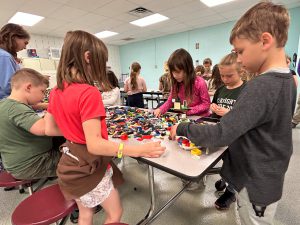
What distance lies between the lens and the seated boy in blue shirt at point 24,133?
3.86 ft

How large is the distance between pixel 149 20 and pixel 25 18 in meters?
3.23

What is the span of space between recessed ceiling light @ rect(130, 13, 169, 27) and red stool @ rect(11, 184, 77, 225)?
4.94 meters

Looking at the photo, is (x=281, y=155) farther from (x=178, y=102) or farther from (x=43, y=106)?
(x=43, y=106)

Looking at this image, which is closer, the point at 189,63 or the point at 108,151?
the point at 108,151

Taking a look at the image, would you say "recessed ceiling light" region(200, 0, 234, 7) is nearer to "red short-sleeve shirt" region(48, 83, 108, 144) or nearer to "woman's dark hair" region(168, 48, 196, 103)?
"woman's dark hair" region(168, 48, 196, 103)

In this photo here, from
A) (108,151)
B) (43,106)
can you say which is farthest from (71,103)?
(43,106)

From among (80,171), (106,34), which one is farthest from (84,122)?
(106,34)

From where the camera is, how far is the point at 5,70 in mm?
1656

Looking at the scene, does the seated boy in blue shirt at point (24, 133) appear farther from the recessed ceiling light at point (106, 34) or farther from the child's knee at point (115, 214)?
the recessed ceiling light at point (106, 34)

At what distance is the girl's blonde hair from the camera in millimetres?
806

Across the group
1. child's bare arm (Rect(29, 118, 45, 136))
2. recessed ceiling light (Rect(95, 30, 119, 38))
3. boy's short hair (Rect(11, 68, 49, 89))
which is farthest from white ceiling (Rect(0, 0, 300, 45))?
child's bare arm (Rect(29, 118, 45, 136))

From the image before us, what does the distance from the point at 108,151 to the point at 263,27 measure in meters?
0.78

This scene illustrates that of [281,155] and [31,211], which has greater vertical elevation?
[281,155]

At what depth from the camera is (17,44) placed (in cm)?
178
